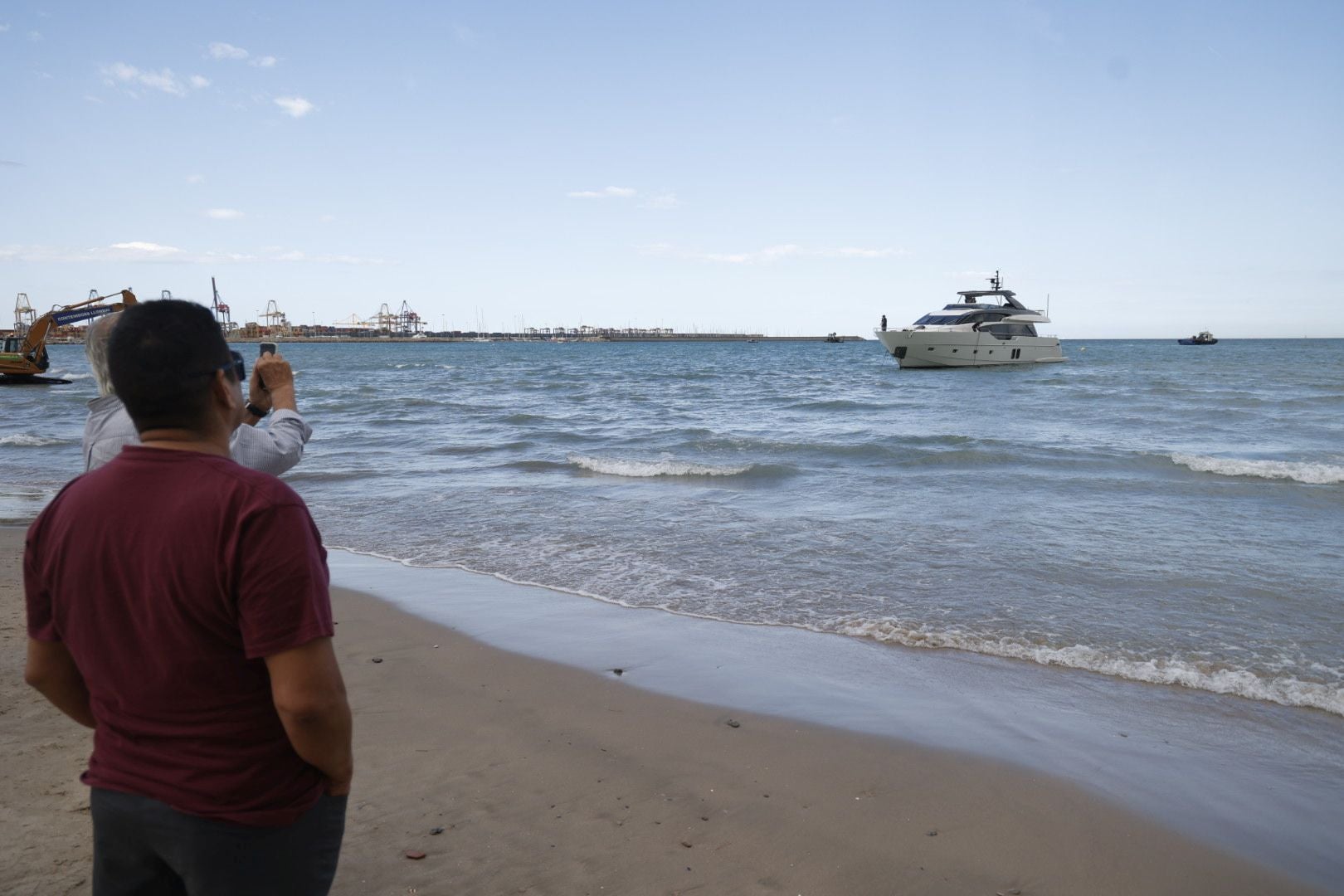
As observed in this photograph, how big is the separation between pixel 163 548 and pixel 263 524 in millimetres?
187

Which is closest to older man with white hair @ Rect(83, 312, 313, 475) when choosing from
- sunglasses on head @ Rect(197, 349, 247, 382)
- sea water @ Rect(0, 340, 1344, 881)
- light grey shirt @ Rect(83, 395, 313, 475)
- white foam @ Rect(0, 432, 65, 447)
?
light grey shirt @ Rect(83, 395, 313, 475)

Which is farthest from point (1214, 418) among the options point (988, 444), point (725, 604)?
point (725, 604)

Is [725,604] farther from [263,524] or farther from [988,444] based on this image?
[988,444]

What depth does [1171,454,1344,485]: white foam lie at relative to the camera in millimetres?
12422

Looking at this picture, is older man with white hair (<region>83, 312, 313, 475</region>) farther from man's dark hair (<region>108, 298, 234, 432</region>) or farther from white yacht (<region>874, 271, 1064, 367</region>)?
white yacht (<region>874, 271, 1064, 367</region>)

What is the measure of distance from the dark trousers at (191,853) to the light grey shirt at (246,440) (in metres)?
1.12

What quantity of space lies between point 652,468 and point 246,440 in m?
11.5

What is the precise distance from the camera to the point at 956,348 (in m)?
43.3

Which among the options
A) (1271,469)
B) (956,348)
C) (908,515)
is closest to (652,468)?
(908,515)

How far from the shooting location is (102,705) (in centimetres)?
167

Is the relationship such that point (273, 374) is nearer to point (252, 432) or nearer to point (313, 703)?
point (252, 432)

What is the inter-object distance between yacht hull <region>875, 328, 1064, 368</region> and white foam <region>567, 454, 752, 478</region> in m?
31.5

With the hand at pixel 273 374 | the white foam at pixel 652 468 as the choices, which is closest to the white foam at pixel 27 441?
the white foam at pixel 652 468

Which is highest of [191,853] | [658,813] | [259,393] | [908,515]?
[259,393]
